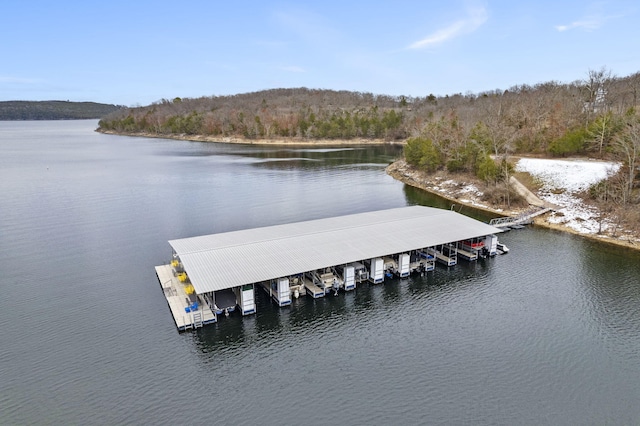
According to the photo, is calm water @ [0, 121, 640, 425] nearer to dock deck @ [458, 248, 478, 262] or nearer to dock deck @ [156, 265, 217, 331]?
dock deck @ [156, 265, 217, 331]

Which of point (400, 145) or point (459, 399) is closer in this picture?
point (459, 399)

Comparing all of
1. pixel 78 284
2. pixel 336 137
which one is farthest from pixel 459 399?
pixel 336 137

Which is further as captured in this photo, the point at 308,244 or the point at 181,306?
the point at 308,244

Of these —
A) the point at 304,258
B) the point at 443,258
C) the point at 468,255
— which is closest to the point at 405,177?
the point at 468,255

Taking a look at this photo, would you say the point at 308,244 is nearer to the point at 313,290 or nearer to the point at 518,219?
the point at 313,290

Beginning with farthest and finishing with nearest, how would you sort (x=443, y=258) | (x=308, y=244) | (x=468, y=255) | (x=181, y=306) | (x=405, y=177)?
(x=405, y=177), (x=468, y=255), (x=443, y=258), (x=308, y=244), (x=181, y=306)

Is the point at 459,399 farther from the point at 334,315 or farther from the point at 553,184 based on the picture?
the point at 553,184

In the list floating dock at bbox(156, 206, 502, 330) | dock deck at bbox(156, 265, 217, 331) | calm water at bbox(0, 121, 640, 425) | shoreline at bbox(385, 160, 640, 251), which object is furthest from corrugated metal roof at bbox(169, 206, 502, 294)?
shoreline at bbox(385, 160, 640, 251)
